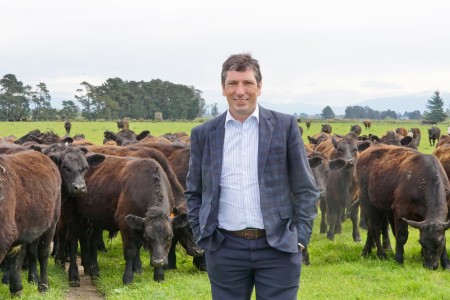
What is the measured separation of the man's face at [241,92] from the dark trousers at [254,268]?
915 millimetres

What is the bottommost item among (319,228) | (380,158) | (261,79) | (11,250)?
(319,228)

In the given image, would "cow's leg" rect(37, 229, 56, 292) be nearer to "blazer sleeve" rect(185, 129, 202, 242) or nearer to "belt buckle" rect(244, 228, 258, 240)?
"blazer sleeve" rect(185, 129, 202, 242)

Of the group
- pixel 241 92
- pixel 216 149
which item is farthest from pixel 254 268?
pixel 241 92

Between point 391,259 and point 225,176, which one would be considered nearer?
point 225,176

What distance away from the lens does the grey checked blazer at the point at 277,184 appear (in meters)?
4.32

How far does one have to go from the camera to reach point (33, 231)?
8461 millimetres

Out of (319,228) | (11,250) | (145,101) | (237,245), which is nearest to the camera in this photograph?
(237,245)

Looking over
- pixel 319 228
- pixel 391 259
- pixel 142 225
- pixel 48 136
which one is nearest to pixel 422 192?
pixel 391 259

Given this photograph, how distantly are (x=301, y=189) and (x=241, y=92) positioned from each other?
2.75 feet

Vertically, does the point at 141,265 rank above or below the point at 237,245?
below

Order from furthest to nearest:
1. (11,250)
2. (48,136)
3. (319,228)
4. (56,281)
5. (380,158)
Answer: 1. (48,136)
2. (319,228)
3. (380,158)
4. (56,281)
5. (11,250)

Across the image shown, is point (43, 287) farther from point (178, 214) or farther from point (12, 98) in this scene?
point (12, 98)

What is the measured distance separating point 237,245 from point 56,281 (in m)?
6.32

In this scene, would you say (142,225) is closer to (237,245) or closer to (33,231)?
(33,231)
